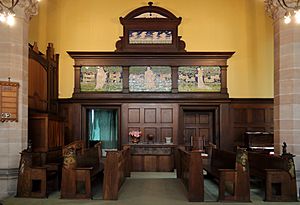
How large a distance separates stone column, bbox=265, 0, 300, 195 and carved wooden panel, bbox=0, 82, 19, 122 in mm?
5070

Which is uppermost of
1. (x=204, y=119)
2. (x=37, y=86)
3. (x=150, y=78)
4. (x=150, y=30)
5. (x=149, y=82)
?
(x=150, y=30)

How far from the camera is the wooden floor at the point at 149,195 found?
6648 millimetres

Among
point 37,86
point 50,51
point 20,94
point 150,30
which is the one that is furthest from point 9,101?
point 150,30

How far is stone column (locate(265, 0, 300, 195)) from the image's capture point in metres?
7.41

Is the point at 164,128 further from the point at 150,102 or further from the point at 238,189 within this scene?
the point at 238,189

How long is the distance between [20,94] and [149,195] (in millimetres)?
3096

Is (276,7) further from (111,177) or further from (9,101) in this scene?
(9,101)

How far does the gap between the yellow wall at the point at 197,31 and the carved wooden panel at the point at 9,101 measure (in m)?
4.50

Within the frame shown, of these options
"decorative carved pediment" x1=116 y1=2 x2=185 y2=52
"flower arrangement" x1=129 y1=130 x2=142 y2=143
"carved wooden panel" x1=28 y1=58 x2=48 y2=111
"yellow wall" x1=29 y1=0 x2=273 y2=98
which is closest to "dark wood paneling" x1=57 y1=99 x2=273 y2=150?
"flower arrangement" x1=129 y1=130 x2=142 y2=143

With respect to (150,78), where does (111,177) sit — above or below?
below

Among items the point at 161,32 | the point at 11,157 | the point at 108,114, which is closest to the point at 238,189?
the point at 11,157

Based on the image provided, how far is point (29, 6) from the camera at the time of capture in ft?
24.9

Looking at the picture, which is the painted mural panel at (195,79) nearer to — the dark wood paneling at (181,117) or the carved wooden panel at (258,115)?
the dark wood paneling at (181,117)

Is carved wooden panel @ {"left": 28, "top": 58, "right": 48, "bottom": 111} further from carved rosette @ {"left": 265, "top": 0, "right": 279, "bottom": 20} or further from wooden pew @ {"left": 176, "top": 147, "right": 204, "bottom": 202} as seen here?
carved rosette @ {"left": 265, "top": 0, "right": 279, "bottom": 20}
